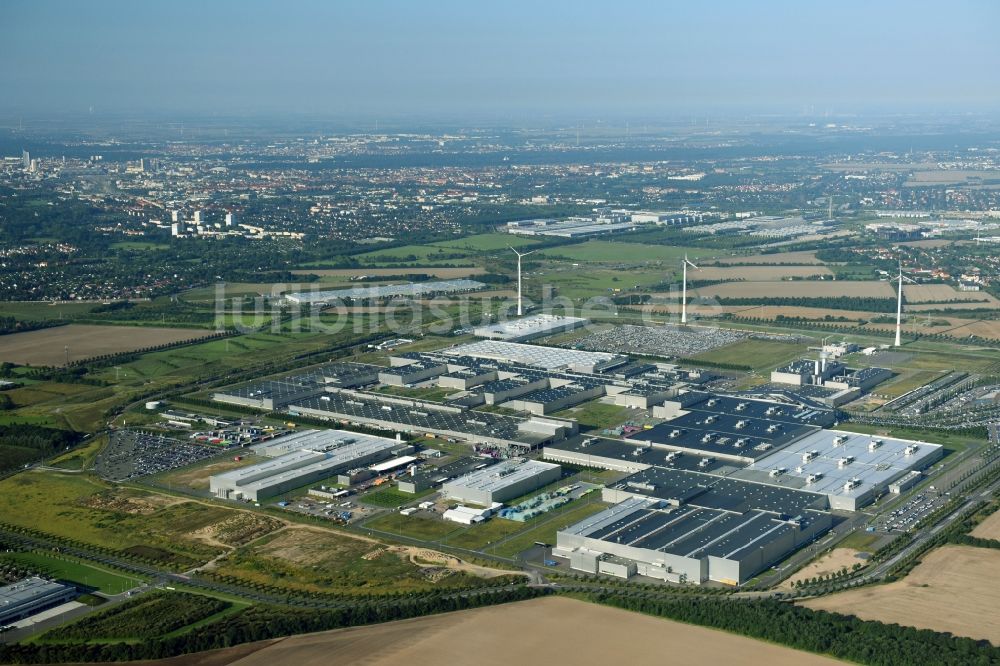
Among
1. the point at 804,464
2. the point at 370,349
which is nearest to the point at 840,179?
the point at 370,349

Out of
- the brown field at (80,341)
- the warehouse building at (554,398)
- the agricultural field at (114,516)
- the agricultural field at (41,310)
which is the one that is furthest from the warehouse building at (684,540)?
the agricultural field at (41,310)

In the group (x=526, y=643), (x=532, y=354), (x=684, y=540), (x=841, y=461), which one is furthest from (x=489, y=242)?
(x=526, y=643)

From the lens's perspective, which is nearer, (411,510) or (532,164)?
(411,510)

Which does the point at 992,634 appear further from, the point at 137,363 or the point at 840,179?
the point at 840,179

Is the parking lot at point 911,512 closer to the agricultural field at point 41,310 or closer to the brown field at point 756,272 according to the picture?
the brown field at point 756,272

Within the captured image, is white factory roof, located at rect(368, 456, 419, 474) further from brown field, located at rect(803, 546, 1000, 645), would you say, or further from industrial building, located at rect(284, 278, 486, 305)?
industrial building, located at rect(284, 278, 486, 305)

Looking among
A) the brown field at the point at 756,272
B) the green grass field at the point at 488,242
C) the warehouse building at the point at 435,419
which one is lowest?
the warehouse building at the point at 435,419
